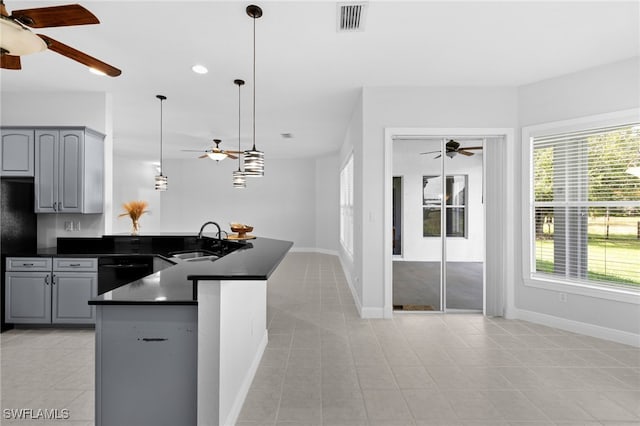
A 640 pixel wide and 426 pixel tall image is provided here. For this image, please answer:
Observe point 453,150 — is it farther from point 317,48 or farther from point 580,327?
point 580,327

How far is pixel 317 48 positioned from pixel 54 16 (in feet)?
6.79

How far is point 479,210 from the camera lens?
4242 millimetres

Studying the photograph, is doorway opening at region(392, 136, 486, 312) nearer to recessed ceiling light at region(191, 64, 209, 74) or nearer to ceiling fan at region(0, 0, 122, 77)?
recessed ceiling light at region(191, 64, 209, 74)

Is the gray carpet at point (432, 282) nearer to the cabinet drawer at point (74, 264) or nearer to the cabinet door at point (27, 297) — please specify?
the cabinet drawer at point (74, 264)

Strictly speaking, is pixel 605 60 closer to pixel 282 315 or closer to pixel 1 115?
pixel 282 315

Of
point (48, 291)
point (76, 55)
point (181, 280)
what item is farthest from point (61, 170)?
point (181, 280)

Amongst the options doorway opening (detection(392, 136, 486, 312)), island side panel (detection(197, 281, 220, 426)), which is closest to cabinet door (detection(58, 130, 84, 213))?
island side panel (detection(197, 281, 220, 426))

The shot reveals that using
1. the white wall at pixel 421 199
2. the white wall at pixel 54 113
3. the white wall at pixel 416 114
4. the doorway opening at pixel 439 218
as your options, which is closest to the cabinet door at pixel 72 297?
the white wall at pixel 54 113

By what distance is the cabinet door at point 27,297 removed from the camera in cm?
363

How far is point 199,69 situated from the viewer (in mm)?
3623

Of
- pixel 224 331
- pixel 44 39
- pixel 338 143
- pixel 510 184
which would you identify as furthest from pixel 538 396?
pixel 338 143

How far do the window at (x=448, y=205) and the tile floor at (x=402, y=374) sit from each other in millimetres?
1155

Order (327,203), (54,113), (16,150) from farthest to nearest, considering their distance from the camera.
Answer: (327,203) → (54,113) → (16,150)

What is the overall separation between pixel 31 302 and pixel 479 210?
552 centimetres
